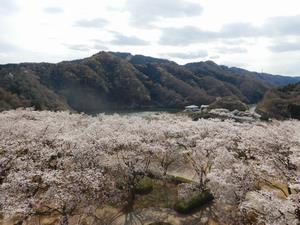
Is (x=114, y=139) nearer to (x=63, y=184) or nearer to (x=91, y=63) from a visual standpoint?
(x=63, y=184)

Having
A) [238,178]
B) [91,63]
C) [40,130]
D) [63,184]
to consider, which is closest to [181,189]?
[238,178]

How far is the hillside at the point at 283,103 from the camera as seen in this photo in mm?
74562

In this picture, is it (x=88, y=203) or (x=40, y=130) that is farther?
(x=40, y=130)

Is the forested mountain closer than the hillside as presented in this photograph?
No

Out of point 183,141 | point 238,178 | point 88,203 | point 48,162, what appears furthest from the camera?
point 183,141

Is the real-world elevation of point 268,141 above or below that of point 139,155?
above

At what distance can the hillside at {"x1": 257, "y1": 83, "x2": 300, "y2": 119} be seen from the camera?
245 feet

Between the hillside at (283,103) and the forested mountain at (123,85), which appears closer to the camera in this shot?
the hillside at (283,103)

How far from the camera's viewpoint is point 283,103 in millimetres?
85250

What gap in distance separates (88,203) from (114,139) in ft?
15.8

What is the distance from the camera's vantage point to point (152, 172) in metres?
24.7

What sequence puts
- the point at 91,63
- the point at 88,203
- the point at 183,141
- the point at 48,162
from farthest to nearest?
the point at 91,63
the point at 183,141
the point at 48,162
the point at 88,203

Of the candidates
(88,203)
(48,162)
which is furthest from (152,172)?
(48,162)

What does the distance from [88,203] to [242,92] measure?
16012 centimetres
